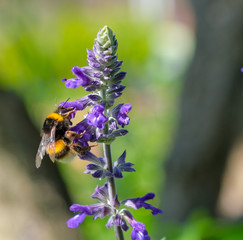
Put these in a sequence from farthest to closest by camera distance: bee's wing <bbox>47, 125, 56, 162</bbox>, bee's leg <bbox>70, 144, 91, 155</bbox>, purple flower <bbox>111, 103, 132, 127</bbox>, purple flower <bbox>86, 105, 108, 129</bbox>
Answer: bee's wing <bbox>47, 125, 56, 162</bbox> → bee's leg <bbox>70, 144, 91, 155</bbox> → purple flower <bbox>111, 103, 132, 127</bbox> → purple flower <bbox>86, 105, 108, 129</bbox>

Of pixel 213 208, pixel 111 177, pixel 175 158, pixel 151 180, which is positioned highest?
pixel 111 177

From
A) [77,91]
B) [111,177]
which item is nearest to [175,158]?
[111,177]

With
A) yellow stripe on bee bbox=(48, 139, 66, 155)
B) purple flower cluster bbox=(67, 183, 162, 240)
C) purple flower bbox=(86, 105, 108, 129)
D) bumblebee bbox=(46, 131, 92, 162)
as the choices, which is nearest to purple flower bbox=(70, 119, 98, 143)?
purple flower bbox=(86, 105, 108, 129)

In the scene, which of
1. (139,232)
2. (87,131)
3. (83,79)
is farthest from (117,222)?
(83,79)

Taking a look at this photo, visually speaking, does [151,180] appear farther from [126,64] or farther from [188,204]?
[126,64]

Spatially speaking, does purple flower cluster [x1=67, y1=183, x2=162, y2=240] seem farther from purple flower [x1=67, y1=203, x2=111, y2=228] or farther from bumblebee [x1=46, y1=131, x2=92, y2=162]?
bumblebee [x1=46, y1=131, x2=92, y2=162]

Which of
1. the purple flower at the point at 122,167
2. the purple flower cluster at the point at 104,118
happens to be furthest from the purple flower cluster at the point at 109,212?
the purple flower at the point at 122,167

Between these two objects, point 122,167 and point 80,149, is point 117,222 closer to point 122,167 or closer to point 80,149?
point 122,167
